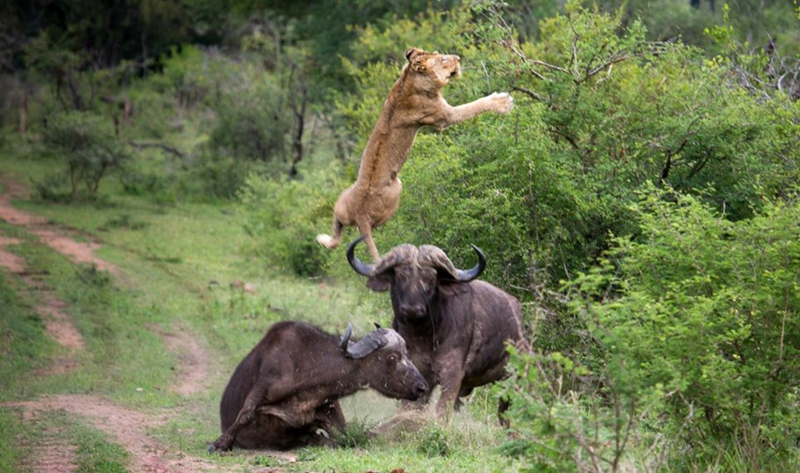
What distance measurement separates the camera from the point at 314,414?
11.8 m

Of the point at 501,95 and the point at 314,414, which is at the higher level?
the point at 501,95

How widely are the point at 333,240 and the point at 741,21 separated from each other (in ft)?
92.2

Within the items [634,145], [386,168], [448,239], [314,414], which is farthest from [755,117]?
[314,414]

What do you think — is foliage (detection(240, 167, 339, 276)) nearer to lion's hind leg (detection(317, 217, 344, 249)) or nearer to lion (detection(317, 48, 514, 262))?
lion's hind leg (detection(317, 217, 344, 249))

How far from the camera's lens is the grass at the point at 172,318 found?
35.5 ft

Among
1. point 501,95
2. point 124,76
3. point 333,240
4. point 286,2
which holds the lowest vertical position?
point 124,76

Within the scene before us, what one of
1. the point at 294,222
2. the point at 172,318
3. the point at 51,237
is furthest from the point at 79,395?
the point at 51,237

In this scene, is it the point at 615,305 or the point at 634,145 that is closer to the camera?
the point at 615,305

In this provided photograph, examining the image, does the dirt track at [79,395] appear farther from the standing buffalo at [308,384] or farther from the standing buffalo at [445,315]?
the standing buffalo at [445,315]

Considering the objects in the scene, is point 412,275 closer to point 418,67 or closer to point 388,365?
point 388,365

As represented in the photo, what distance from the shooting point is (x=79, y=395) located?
1516 cm

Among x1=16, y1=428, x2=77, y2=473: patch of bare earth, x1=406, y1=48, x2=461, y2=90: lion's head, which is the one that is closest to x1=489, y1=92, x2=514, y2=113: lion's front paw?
x1=406, y1=48, x2=461, y2=90: lion's head

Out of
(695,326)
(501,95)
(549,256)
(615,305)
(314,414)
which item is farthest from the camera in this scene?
(549,256)

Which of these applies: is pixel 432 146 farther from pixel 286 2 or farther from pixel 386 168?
pixel 286 2
